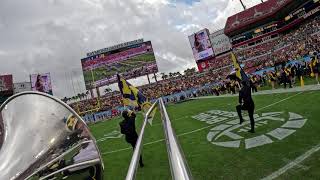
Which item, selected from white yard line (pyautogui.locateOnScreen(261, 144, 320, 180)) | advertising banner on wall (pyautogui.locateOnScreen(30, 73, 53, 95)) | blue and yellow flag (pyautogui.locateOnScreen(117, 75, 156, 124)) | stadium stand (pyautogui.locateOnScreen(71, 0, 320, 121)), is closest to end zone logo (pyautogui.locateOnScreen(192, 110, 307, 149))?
white yard line (pyautogui.locateOnScreen(261, 144, 320, 180))

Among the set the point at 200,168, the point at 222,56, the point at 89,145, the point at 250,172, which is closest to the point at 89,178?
the point at 89,145

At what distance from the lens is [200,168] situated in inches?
310

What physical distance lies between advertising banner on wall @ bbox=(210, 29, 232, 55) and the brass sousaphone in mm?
96505

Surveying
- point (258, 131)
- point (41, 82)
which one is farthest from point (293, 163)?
point (41, 82)

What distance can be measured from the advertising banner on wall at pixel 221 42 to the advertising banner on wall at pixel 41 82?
47574 mm

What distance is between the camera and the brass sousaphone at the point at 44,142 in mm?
1870

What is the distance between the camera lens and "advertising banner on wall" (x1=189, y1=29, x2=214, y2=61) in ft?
Result: 274

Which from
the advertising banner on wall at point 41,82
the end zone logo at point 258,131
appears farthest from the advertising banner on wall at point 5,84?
the end zone logo at point 258,131

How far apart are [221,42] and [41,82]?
50.5 m

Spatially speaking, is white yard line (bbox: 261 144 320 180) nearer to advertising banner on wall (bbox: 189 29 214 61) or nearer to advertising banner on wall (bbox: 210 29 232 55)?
advertising banner on wall (bbox: 189 29 214 61)

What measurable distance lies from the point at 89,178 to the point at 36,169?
294 millimetres

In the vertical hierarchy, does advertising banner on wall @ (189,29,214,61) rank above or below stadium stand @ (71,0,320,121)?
above

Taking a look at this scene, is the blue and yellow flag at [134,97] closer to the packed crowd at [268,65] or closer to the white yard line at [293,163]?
the white yard line at [293,163]

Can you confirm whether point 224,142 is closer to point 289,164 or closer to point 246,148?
point 246,148
